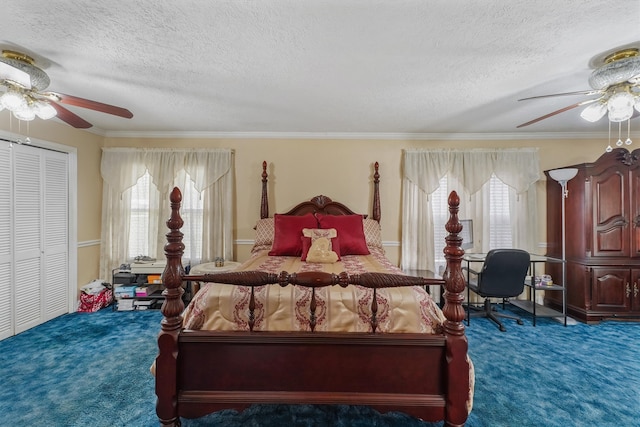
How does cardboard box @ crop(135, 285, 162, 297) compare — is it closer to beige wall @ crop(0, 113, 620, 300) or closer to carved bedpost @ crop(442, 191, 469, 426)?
beige wall @ crop(0, 113, 620, 300)

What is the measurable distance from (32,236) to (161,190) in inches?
56.3

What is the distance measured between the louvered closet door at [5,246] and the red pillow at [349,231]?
336 centimetres

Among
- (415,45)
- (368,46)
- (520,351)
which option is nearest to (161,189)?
(368,46)

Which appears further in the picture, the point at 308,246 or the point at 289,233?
the point at 289,233

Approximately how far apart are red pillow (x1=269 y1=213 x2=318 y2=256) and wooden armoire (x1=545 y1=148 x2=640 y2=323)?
11.2ft

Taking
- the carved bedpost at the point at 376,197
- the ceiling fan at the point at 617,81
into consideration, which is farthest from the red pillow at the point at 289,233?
the ceiling fan at the point at 617,81

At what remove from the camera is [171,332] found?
1592 millimetres

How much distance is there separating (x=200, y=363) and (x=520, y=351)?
292 cm

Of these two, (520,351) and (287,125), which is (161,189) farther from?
(520,351)

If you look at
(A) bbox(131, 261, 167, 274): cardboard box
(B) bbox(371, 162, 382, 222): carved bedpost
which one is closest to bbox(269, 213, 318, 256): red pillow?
(B) bbox(371, 162, 382, 222): carved bedpost

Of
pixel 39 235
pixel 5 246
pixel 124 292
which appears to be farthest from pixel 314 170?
pixel 5 246

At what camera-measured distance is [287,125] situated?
372cm

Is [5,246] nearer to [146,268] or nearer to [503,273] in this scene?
[146,268]

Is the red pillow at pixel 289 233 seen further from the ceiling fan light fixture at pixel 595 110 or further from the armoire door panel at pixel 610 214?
the armoire door panel at pixel 610 214
